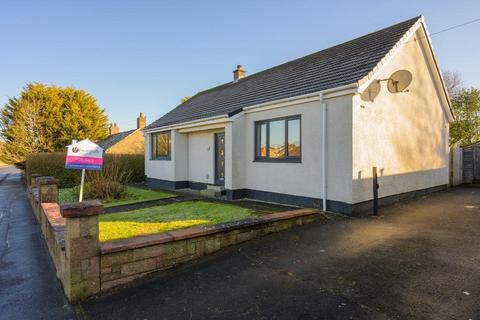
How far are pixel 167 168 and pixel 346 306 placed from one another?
1298cm

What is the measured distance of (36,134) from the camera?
85.3 feet

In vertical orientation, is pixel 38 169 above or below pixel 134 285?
above

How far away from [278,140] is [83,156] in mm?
5933

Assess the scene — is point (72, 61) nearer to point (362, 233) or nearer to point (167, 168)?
point (167, 168)

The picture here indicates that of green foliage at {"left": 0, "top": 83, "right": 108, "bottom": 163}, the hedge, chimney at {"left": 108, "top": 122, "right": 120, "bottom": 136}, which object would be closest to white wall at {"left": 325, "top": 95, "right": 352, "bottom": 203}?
the hedge

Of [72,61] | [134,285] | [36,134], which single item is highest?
[72,61]

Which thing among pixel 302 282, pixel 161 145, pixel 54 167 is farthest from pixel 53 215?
pixel 54 167

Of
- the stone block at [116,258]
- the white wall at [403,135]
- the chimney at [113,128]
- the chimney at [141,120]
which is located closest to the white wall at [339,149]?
the white wall at [403,135]

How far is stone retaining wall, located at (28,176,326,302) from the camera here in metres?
3.95

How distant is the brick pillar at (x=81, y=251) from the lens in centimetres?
392

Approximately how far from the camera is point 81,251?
397cm

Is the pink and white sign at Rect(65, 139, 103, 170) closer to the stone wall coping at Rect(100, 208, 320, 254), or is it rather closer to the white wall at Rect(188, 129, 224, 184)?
the stone wall coping at Rect(100, 208, 320, 254)

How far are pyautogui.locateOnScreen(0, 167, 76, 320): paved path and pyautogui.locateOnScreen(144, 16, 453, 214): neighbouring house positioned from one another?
619 cm

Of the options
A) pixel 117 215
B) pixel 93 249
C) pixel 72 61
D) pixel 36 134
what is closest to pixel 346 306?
pixel 93 249
